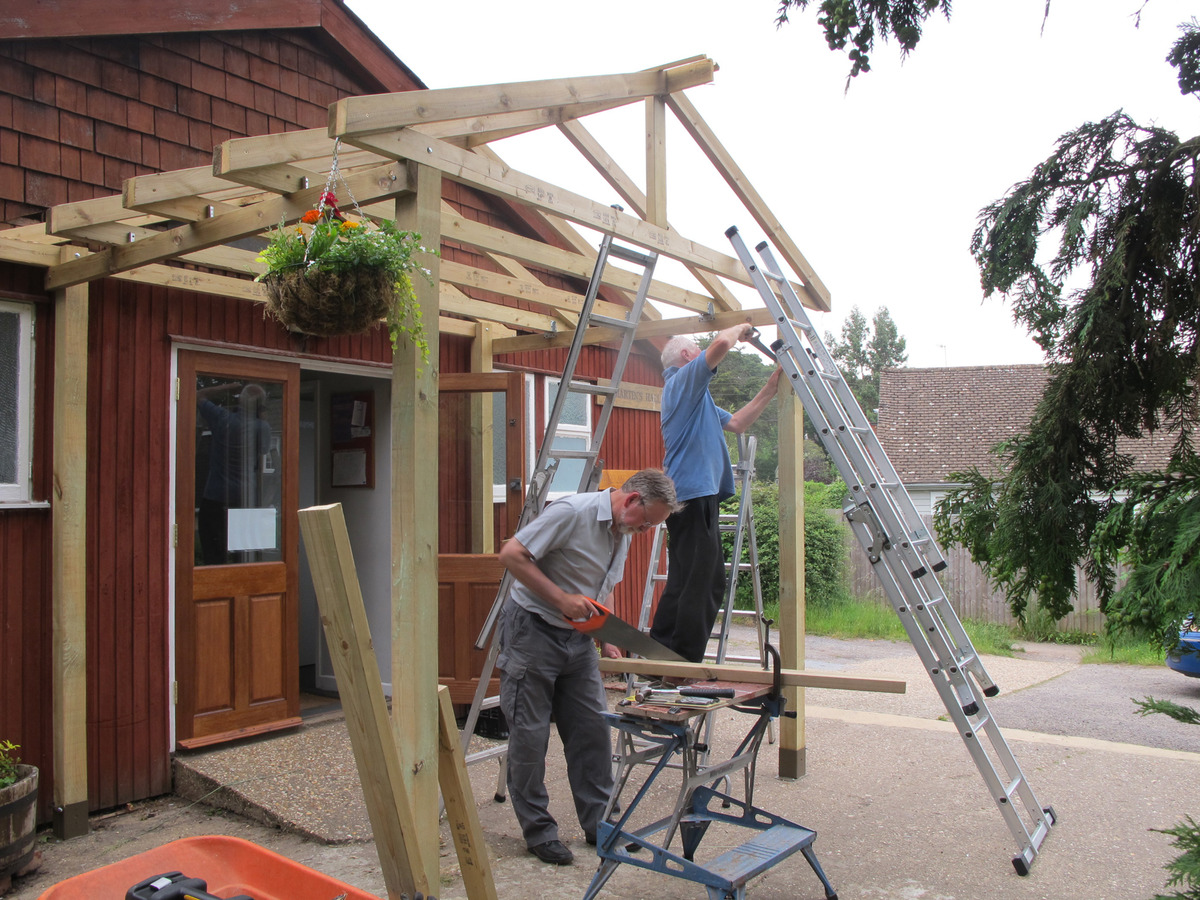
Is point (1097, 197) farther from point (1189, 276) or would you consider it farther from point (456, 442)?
point (456, 442)

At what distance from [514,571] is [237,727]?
2701 mm

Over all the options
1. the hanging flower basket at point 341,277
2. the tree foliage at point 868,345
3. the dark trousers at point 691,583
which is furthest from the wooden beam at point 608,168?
the tree foliage at point 868,345

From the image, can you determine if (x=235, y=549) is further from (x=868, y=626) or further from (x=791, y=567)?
(x=868, y=626)

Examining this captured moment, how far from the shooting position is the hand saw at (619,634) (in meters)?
4.00

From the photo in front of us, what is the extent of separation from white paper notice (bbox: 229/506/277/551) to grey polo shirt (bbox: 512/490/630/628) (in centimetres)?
234

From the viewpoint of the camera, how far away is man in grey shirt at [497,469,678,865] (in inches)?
163

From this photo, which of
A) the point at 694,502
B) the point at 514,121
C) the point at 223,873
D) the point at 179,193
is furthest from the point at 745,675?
the point at 179,193

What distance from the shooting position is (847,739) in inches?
263

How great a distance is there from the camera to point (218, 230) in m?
4.07

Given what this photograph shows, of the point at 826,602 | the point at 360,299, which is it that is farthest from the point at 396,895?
the point at 826,602

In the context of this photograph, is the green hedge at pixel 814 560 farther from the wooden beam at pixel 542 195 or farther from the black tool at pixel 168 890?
the black tool at pixel 168 890

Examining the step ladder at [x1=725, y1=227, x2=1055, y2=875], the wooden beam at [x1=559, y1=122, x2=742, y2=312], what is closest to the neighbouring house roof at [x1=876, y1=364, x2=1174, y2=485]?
the wooden beam at [x1=559, y1=122, x2=742, y2=312]

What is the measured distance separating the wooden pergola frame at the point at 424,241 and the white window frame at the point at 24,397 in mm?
163

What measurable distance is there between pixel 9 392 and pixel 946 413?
1000 inches
